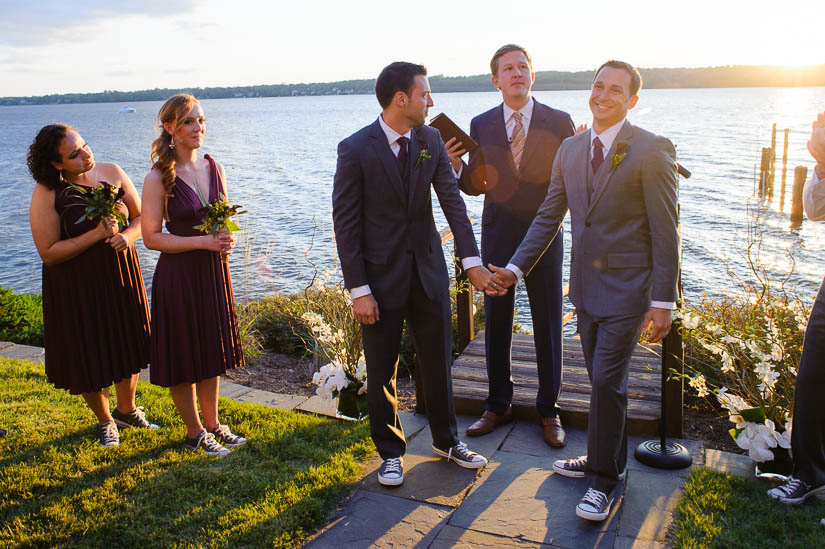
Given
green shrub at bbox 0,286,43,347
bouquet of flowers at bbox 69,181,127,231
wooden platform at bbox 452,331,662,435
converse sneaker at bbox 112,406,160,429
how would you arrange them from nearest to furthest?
bouquet of flowers at bbox 69,181,127,231 < wooden platform at bbox 452,331,662,435 < converse sneaker at bbox 112,406,160,429 < green shrub at bbox 0,286,43,347

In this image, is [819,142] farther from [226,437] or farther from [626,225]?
[226,437]

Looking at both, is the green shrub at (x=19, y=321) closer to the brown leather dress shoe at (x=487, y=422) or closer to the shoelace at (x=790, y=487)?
the brown leather dress shoe at (x=487, y=422)

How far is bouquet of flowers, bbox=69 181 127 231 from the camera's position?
395cm

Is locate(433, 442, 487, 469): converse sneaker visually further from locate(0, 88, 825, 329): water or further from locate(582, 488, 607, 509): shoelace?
locate(0, 88, 825, 329): water

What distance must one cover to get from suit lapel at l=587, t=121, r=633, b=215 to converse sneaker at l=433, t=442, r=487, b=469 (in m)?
1.63

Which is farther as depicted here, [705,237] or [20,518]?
[705,237]

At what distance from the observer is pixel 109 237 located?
13.4ft

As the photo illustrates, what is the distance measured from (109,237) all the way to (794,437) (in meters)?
4.18

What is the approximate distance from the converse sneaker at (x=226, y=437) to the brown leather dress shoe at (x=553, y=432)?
2.01 m

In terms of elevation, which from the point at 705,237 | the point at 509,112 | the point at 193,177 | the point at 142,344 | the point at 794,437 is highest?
the point at 509,112

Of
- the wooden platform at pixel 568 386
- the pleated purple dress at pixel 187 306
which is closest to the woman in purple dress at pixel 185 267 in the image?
the pleated purple dress at pixel 187 306

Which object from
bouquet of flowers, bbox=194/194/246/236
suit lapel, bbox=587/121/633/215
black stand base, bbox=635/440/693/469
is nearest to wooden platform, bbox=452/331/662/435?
black stand base, bbox=635/440/693/469

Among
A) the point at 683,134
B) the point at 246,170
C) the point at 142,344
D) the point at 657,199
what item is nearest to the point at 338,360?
the point at 142,344

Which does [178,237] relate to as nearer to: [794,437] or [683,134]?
[794,437]
